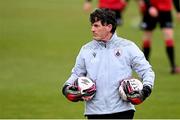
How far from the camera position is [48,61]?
1736 cm

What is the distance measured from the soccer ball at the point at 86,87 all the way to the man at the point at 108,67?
0.06 metres

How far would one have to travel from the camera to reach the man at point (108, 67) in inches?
281

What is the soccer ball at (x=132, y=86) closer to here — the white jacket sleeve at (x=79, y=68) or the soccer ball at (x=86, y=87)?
the soccer ball at (x=86, y=87)

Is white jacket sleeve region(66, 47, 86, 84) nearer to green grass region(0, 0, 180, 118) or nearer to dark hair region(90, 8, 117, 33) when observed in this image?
dark hair region(90, 8, 117, 33)

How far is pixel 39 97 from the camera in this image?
12797mm

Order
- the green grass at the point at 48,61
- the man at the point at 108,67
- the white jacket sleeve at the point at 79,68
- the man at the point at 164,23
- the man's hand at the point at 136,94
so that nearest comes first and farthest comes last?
1. the man's hand at the point at 136,94
2. the man at the point at 108,67
3. the white jacket sleeve at the point at 79,68
4. the green grass at the point at 48,61
5. the man at the point at 164,23

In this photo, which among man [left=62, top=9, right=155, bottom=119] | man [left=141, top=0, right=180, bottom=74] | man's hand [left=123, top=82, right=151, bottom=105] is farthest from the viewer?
man [left=141, top=0, right=180, bottom=74]

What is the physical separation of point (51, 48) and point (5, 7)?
45.8 feet

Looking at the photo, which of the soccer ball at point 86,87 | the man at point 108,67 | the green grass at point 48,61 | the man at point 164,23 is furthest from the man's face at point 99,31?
the man at point 164,23

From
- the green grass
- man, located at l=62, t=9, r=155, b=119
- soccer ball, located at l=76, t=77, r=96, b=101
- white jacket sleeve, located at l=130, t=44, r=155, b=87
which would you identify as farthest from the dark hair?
the green grass

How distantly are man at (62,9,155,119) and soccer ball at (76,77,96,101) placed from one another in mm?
55

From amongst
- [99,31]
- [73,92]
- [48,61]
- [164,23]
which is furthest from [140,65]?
[48,61]

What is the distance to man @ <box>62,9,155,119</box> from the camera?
281 inches

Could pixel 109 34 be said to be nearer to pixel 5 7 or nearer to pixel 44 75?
pixel 44 75
